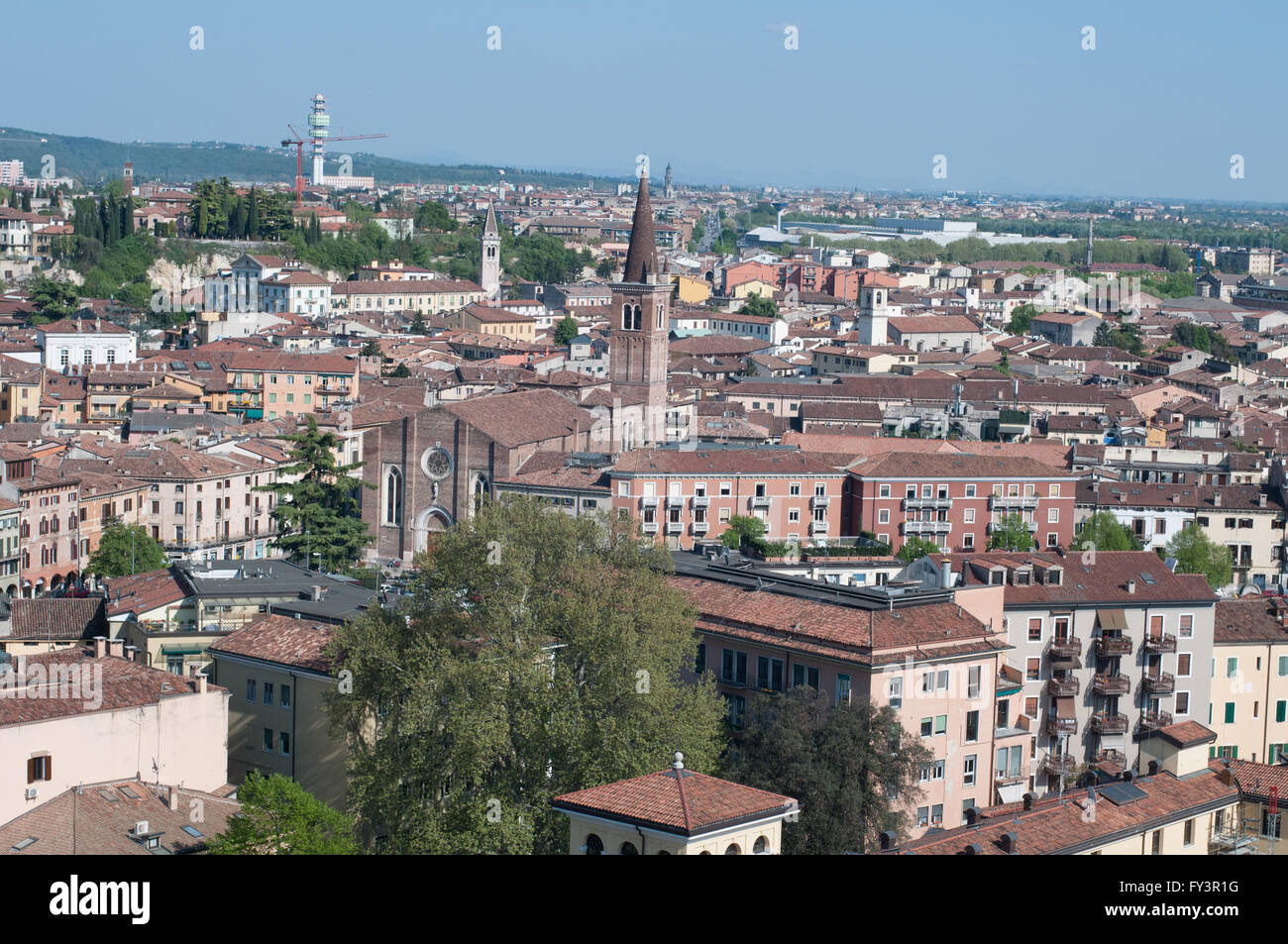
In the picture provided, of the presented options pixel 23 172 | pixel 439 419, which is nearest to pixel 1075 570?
pixel 439 419

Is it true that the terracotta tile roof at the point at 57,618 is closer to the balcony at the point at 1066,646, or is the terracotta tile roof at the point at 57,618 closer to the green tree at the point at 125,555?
the green tree at the point at 125,555

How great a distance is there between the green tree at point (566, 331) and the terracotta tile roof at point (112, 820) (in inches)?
1901

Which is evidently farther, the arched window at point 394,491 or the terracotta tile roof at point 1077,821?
the arched window at point 394,491

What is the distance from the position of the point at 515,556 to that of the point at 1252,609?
32.5 ft

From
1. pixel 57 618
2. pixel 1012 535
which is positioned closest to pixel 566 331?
pixel 1012 535

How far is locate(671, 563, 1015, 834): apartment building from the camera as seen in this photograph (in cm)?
1636

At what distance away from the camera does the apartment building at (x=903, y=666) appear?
16.4 meters

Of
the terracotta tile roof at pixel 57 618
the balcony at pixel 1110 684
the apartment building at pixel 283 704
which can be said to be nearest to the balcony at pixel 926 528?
the balcony at pixel 1110 684

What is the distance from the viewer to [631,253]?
3900 centimetres

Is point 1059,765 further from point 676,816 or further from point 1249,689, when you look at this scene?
point 676,816

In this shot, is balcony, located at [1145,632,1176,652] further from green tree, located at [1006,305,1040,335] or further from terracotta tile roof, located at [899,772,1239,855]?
green tree, located at [1006,305,1040,335]

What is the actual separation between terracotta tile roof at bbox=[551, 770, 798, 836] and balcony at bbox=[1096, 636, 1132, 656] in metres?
9.15
